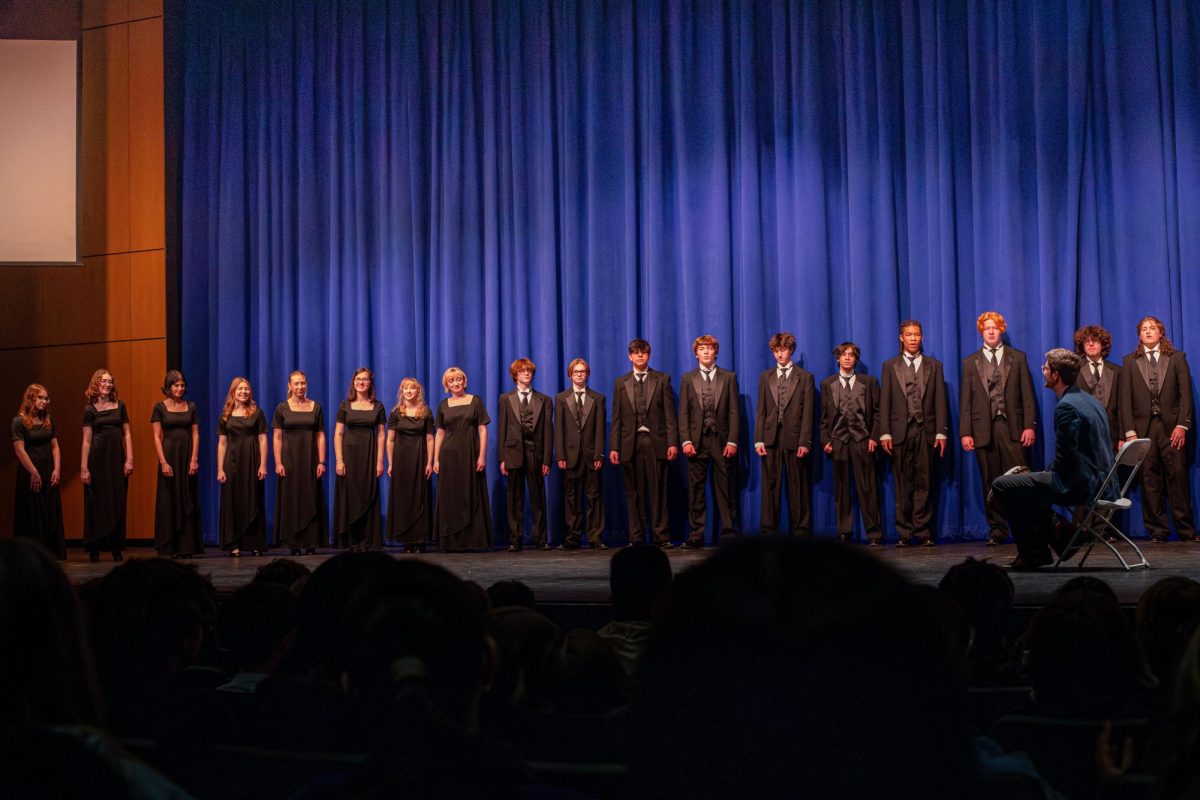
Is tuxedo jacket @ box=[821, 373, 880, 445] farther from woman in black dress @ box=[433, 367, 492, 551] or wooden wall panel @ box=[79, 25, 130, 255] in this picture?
wooden wall panel @ box=[79, 25, 130, 255]

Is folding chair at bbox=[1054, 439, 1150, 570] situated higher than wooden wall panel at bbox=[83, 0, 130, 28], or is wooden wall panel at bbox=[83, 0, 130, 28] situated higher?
wooden wall panel at bbox=[83, 0, 130, 28]

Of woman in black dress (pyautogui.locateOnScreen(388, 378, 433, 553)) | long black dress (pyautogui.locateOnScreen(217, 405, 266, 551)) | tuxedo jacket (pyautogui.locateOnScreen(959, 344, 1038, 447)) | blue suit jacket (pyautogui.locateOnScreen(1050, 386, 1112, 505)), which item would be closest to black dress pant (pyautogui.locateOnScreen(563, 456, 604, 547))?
woman in black dress (pyautogui.locateOnScreen(388, 378, 433, 553))

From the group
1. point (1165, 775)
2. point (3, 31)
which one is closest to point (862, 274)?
point (3, 31)

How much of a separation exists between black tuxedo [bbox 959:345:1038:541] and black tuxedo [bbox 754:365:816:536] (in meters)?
1.30

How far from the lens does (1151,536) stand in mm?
9367

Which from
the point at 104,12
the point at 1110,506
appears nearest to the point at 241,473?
the point at 104,12

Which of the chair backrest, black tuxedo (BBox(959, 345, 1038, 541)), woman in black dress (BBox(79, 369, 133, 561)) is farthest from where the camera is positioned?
woman in black dress (BBox(79, 369, 133, 561))

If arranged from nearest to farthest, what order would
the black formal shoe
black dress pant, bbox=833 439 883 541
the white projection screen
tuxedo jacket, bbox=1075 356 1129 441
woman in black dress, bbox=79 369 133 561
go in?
the black formal shoe → tuxedo jacket, bbox=1075 356 1129 441 → black dress pant, bbox=833 439 883 541 → the white projection screen → woman in black dress, bbox=79 369 133 561

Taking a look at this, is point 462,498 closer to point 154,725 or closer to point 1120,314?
point 1120,314

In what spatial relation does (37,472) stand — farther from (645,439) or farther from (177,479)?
(645,439)

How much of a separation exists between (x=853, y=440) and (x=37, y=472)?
272 inches

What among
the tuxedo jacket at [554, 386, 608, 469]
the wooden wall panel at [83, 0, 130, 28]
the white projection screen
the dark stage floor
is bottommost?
the dark stage floor

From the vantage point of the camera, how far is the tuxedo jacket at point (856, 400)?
9758 millimetres

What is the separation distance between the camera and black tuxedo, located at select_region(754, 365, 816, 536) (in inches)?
390
